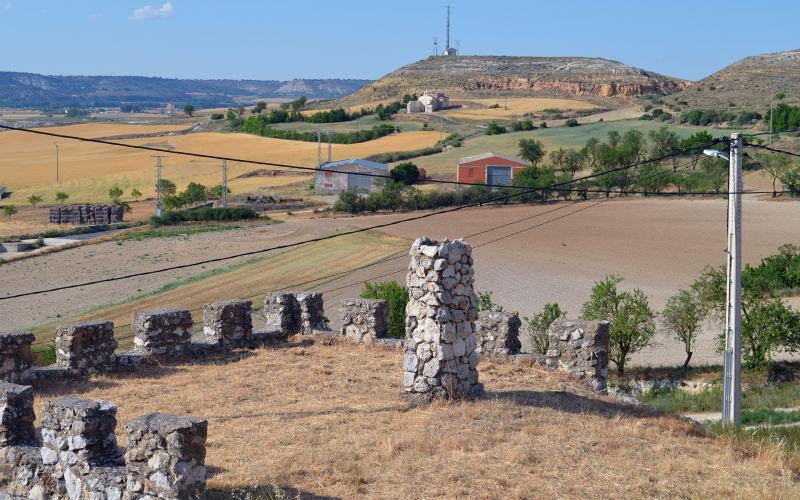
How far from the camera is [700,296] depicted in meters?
32.5

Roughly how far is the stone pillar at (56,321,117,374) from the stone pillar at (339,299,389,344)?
5022 mm

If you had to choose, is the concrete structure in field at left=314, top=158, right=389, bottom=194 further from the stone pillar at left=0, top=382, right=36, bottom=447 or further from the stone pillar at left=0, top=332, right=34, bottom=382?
the stone pillar at left=0, top=382, right=36, bottom=447

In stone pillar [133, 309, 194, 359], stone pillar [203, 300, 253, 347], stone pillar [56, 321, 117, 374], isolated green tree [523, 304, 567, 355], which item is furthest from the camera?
isolated green tree [523, 304, 567, 355]

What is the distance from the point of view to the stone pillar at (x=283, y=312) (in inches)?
900

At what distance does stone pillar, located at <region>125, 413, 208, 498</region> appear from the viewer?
11156mm

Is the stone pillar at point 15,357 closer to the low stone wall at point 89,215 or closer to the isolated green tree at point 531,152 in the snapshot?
the low stone wall at point 89,215

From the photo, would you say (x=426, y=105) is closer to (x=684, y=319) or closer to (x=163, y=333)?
(x=684, y=319)

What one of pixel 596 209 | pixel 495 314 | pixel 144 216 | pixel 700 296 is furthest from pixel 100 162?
pixel 495 314

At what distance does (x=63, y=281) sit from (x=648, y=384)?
2795 centimetres

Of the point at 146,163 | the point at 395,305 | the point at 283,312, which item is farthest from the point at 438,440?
the point at 146,163

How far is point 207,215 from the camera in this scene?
65.8 metres

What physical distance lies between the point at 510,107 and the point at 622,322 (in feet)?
419

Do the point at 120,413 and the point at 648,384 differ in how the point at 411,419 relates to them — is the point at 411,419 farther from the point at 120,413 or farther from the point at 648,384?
the point at 648,384

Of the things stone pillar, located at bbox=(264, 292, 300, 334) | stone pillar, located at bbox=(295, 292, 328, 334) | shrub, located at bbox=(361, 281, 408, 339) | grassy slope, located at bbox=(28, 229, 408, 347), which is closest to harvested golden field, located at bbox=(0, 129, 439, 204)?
grassy slope, located at bbox=(28, 229, 408, 347)
